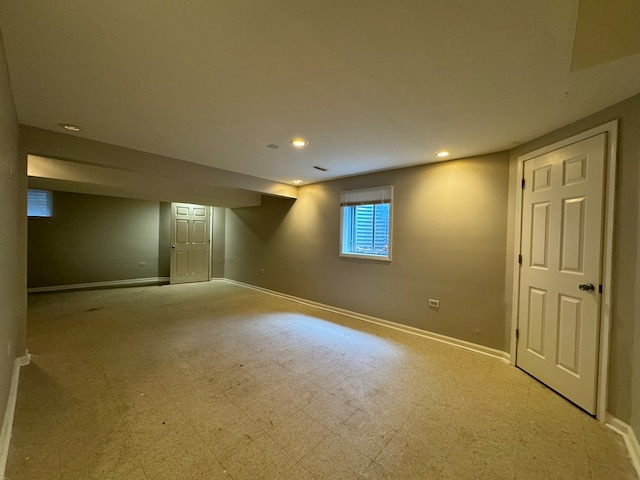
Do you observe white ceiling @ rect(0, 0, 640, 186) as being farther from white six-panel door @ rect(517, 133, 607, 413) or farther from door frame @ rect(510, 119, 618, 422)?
white six-panel door @ rect(517, 133, 607, 413)

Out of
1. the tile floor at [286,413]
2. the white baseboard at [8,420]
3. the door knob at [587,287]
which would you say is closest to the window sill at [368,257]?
the tile floor at [286,413]

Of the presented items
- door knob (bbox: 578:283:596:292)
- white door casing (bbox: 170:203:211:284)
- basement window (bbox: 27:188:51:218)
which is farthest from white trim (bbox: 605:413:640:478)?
basement window (bbox: 27:188:51:218)

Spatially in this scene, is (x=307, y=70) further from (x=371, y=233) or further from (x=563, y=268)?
(x=371, y=233)

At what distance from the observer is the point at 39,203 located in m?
5.47

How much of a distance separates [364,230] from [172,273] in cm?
512

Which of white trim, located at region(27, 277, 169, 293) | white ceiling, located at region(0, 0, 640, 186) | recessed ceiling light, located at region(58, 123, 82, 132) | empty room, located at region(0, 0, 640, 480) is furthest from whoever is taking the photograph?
white trim, located at region(27, 277, 169, 293)

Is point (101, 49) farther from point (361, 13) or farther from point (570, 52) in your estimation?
point (570, 52)

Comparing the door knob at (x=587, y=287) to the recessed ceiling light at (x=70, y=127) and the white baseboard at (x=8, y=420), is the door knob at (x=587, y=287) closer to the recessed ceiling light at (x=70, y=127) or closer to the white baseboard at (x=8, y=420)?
the white baseboard at (x=8, y=420)

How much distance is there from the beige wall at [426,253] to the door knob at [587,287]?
0.80 meters

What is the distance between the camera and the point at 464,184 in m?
3.07

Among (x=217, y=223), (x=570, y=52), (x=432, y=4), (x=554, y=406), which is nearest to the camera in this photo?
(x=432, y=4)

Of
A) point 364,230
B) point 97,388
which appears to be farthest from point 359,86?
point 97,388

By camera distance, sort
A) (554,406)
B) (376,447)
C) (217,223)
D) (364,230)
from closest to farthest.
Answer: (376,447) → (554,406) → (364,230) → (217,223)

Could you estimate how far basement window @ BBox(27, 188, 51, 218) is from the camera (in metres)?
5.37
